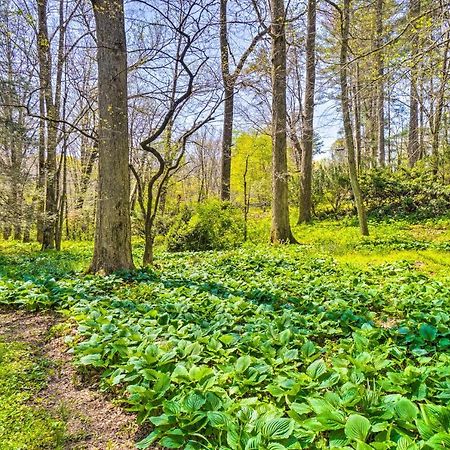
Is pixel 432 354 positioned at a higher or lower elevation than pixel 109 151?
lower

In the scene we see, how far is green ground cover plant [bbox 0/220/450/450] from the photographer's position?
1488mm

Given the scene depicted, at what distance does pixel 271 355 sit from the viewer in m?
2.17

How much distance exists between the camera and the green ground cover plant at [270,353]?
4.88 ft

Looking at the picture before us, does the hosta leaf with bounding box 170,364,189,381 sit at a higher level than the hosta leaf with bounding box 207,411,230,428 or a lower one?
higher

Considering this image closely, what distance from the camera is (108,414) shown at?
1978 mm

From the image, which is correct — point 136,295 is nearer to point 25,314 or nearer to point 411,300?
point 25,314

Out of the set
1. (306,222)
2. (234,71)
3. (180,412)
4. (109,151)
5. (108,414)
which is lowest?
(108,414)

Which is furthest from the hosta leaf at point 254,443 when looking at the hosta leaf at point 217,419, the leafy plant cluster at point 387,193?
the leafy plant cluster at point 387,193

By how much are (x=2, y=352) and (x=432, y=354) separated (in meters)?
3.01

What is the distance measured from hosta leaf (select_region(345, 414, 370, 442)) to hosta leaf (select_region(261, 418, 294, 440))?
0.22 m

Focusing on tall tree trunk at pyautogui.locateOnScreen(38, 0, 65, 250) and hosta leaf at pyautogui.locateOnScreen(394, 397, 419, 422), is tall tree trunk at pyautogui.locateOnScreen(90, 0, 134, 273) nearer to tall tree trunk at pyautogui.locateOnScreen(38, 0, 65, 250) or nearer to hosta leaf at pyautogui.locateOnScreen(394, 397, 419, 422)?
hosta leaf at pyautogui.locateOnScreen(394, 397, 419, 422)

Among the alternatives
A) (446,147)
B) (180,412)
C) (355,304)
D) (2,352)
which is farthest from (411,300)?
(446,147)

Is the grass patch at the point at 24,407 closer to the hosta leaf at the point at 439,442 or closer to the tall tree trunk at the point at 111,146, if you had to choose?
the hosta leaf at the point at 439,442

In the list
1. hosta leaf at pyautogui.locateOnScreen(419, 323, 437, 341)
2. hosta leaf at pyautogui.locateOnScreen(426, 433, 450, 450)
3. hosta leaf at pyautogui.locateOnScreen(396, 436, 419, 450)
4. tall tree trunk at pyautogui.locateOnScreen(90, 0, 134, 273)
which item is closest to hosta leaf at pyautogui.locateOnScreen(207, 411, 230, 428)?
hosta leaf at pyautogui.locateOnScreen(396, 436, 419, 450)
